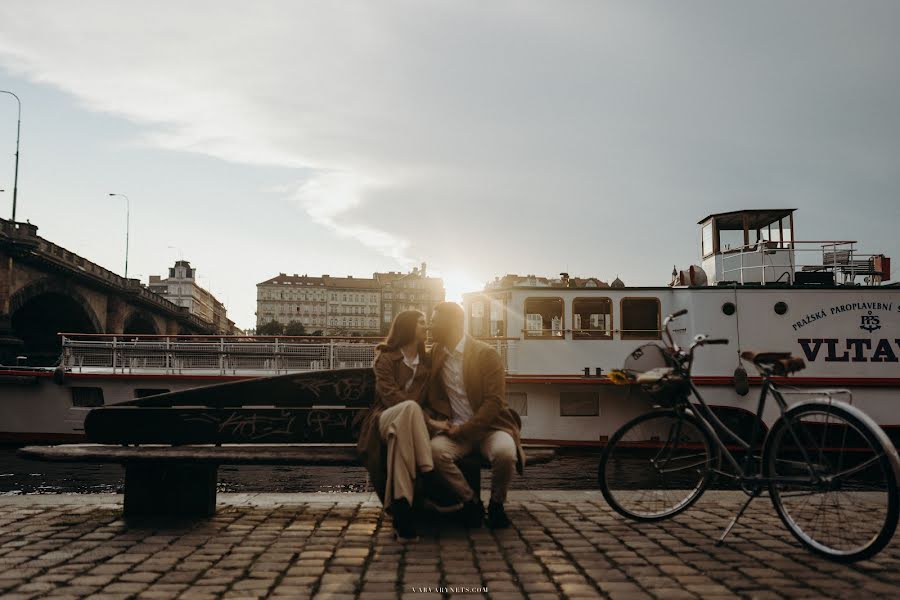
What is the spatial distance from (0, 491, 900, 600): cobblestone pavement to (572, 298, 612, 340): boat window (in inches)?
347

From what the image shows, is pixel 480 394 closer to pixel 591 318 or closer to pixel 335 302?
pixel 591 318

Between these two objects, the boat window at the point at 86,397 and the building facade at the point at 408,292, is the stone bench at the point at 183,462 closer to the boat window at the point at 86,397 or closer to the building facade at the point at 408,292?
the boat window at the point at 86,397

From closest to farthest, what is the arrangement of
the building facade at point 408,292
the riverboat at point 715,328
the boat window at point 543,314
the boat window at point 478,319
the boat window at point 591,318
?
the riverboat at point 715,328 < the boat window at point 591,318 < the boat window at point 543,314 < the boat window at point 478,319 < the building facade at point 408,292

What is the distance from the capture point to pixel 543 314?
47.1ft

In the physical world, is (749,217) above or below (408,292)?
below

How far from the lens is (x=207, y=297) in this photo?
180875 millimetres

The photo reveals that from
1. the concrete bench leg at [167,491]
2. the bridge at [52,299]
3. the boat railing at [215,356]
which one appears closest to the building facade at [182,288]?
the bridge at [52,299]

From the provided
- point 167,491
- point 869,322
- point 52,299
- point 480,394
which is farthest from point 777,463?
point 52,299

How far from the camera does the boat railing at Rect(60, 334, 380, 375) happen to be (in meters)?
17.2

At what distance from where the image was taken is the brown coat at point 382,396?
4.55m

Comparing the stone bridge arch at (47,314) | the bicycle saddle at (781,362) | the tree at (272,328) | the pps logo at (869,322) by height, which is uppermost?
the tree at (272,328)

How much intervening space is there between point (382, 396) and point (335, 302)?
155 metres

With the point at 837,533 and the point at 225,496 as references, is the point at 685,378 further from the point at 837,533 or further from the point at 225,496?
the point at 225,496

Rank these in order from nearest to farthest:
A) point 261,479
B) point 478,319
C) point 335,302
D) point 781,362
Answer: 1. point 781,362
2. point 261,479
3. point 478,319
4. point 335,302
